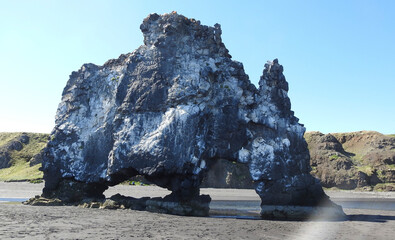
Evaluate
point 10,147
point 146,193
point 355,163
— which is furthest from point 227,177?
point 10,147

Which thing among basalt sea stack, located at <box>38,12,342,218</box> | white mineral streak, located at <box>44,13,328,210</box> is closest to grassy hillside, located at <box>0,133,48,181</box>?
basalt sea stack, located at <box>38,12,342,218</box>

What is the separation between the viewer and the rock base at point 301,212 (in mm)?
32250

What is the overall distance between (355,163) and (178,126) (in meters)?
73.7

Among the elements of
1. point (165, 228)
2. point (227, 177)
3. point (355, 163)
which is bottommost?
point (165, 228)

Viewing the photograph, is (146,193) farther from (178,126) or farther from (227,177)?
(227,177)

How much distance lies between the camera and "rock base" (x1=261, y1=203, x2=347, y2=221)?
3225cm

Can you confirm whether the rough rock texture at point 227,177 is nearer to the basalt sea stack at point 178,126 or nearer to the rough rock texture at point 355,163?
the rough rock texture at point 355,163

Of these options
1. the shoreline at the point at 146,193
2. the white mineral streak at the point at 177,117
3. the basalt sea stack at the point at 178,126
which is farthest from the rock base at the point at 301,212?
the shoreline at the point at 146,193

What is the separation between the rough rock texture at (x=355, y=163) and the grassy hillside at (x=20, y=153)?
74314 mm

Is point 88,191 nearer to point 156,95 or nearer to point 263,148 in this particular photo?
point 156,95

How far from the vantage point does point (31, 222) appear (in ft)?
77.0

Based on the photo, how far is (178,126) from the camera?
114 feet

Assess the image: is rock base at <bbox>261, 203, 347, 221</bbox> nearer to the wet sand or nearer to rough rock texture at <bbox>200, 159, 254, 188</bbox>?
the wet sand

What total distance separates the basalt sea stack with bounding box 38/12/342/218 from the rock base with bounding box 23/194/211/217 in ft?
1.45
